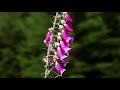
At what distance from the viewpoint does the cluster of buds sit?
3551 mm

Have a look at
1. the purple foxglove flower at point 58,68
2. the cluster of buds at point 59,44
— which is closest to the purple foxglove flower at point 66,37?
the cluster of buds at point 59,44

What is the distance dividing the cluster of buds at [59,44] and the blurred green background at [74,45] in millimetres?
12443

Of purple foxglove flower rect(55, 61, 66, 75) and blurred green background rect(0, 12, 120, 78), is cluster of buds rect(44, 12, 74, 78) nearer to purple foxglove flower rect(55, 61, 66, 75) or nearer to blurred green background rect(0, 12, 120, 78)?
purple foxglove flower rect(55, 61, 66, 75)

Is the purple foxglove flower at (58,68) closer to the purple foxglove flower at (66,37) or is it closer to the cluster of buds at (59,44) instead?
the cluster of buds at (59,44)

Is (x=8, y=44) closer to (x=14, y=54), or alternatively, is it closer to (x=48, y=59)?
(x=14, y=54)

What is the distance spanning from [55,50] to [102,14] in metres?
13.8

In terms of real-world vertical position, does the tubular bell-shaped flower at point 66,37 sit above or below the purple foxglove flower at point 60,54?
above

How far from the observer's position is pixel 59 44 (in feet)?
11.6

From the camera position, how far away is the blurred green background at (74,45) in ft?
54.1

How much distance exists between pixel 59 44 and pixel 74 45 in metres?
12.7

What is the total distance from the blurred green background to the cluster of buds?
490 inches

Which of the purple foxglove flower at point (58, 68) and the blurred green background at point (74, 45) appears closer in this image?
the purple foxglove flower at point (58, 68)

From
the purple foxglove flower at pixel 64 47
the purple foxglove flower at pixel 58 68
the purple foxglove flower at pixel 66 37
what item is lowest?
the purple foxglove flower at pixel 58 68
